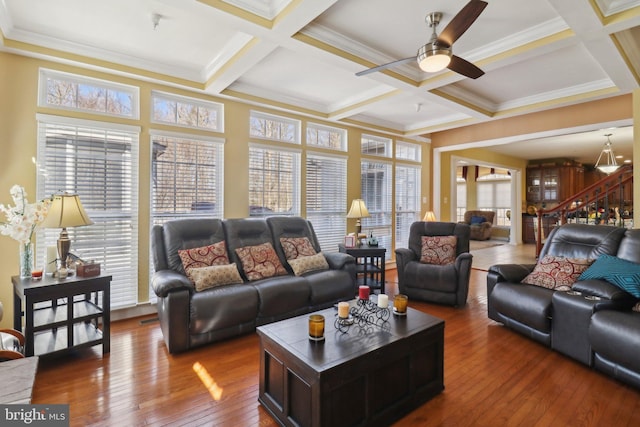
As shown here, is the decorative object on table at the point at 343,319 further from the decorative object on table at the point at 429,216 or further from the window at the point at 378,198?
the decorative object on table at the point at 429,216

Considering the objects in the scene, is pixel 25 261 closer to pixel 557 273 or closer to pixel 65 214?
pixel 65 214

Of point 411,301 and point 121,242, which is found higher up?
point 121,242

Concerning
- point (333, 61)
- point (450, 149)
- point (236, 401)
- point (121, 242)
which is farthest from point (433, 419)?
point (450, 149)

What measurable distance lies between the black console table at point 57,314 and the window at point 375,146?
174 inches

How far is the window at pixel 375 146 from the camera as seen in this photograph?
19.0 feet

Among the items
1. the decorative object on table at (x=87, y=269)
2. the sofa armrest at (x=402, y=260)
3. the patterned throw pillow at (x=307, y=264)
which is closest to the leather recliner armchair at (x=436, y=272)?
the sofa armrest at (x=402, y=260)

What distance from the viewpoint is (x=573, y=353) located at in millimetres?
2611

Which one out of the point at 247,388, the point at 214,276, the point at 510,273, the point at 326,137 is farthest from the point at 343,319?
the point at 326,137

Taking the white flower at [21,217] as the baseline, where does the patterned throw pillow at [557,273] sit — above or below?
below

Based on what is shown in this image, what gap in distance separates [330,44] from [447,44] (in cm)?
104

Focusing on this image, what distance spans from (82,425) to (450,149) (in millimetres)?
6682

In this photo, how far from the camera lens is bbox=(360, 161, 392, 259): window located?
578 cm

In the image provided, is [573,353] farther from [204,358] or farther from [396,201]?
[396,201]

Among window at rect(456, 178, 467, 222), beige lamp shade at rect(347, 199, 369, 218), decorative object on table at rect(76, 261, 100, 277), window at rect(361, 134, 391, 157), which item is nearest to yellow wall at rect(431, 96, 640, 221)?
window at rect(361, 134, 391, 157)
